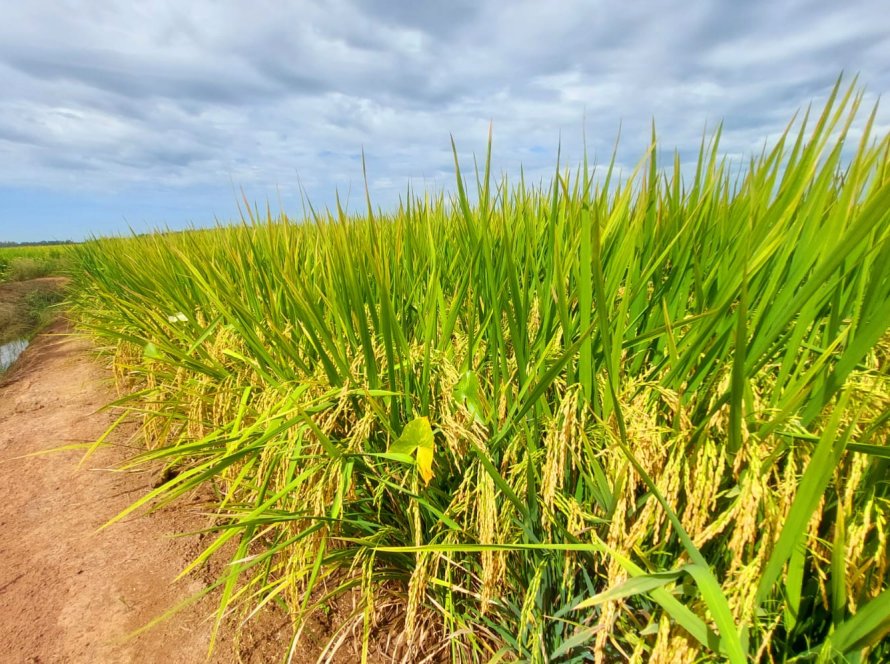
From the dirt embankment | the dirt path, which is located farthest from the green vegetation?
the dirt embankment

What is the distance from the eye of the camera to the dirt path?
1.37 meters

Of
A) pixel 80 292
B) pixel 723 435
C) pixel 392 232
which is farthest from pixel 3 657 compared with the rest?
pixel 80 292

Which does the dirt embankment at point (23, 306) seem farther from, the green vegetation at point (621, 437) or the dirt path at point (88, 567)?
the green vegetation at point (621, 437)

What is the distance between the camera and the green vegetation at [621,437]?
643 mm

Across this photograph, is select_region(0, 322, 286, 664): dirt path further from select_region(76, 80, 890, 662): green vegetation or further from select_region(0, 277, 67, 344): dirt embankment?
select_region(0, 277, 67, 344): dirt embankment

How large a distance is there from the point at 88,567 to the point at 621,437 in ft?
6.99

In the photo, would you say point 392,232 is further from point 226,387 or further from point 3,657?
point 3,657

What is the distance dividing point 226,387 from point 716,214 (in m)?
1.78

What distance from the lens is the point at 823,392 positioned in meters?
0.67

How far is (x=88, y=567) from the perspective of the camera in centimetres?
174

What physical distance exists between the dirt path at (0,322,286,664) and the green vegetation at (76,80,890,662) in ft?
0.90

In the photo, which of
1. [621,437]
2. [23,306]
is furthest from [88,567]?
[23,306]

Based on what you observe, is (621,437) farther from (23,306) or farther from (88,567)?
(23,306)

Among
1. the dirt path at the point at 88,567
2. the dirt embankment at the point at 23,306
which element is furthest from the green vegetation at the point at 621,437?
the dirt embankment at the point at 23,306
